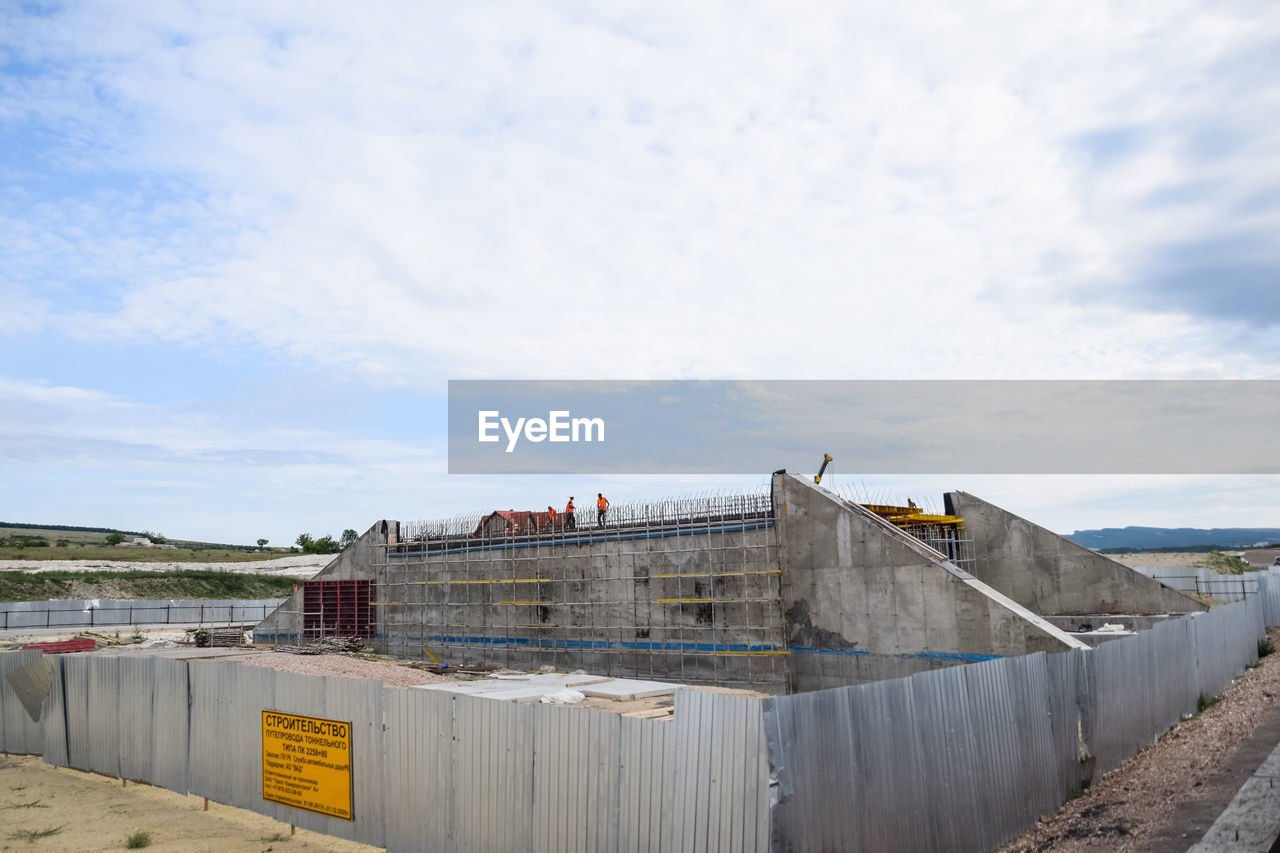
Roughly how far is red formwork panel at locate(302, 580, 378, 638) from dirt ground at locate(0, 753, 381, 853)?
18570 millimetres

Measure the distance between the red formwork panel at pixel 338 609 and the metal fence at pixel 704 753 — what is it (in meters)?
19.1

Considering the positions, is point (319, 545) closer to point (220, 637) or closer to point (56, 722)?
point (220, 637)

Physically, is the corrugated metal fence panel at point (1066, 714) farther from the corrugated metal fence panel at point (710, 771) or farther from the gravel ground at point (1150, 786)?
the corrugated metal fence panel at point (710, 771)

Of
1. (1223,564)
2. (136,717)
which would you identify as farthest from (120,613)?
(1223,564)

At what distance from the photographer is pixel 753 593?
23328 millimetres

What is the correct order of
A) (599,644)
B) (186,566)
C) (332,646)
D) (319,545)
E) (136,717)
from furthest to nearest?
1. (319,545)
2. (186,566)
3. (332,646)
4. (599,644)
5. (136,717)

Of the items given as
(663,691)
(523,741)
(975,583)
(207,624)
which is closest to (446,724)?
(523,741)

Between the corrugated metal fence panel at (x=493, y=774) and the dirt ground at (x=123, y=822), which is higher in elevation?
the corrugated metal fence panel at (x=493, y=774)

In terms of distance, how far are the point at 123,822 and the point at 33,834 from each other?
1.19 m

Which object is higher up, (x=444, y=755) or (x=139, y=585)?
(x=444, y=755)

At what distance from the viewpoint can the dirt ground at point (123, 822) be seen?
12.2 meters

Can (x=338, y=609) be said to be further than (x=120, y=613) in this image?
No

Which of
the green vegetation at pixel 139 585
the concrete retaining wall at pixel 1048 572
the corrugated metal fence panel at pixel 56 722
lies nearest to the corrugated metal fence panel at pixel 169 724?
the corrugated metal fence panel at pixel 56 722

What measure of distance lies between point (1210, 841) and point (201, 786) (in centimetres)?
1471
